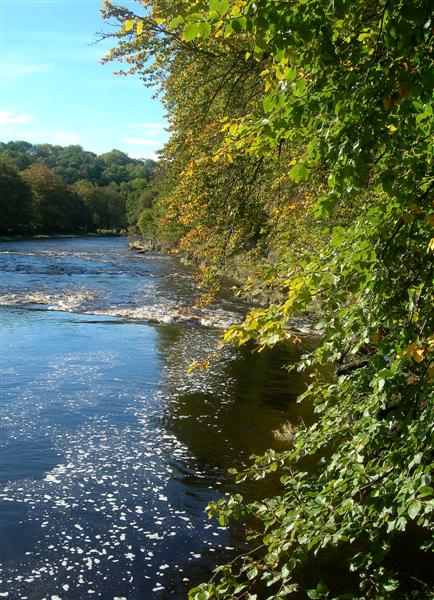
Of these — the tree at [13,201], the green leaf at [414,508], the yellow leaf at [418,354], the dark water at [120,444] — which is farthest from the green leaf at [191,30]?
the tree at [13,201]

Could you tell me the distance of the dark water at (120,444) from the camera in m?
7.52

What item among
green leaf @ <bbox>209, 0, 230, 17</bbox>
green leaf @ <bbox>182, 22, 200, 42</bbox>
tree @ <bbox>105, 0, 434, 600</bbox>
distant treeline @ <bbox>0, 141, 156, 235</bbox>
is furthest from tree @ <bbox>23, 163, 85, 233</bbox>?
green leaf @ <bbox>209, 0, 230, 17</bbox>

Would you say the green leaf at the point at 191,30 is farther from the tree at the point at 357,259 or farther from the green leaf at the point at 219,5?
the green leaf at the point at 219,5

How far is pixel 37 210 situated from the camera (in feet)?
293

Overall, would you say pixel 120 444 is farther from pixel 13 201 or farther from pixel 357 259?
pixel 13 201

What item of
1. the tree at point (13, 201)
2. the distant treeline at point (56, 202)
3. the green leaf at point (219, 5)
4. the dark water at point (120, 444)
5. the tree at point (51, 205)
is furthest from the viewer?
the tree at point (51, 205)

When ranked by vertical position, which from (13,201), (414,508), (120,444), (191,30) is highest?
(13,201)

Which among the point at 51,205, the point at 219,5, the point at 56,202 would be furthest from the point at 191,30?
the point at 56,202

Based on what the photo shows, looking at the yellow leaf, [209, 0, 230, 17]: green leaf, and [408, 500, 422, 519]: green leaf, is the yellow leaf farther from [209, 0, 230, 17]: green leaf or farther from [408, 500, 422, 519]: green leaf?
[209, 0, 230, 17]: green leaf

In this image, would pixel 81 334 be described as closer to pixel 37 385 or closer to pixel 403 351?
pixel 37 385

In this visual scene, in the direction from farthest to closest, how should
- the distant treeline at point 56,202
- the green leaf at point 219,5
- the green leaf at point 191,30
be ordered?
the distant treeline at point 56,202, the green leaf at point 191,30, the green leaf at point 219,5

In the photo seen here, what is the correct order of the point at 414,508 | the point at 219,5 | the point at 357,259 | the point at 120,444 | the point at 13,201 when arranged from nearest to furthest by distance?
the point at 219,5
the point at 414,508
the point at 357,259
the point at 120,444
the point at 13,201

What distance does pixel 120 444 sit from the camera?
444 inches

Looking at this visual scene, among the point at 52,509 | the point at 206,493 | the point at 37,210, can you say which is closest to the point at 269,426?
the point at 206,493
